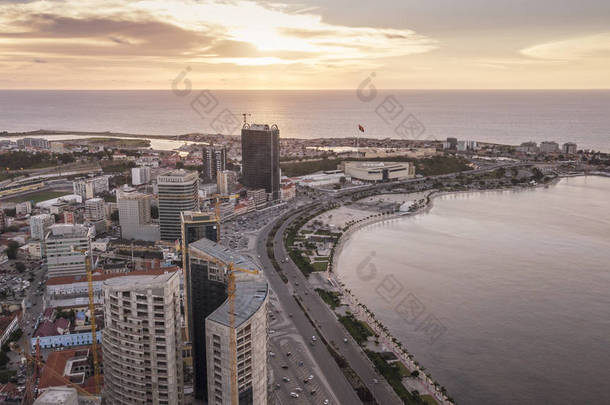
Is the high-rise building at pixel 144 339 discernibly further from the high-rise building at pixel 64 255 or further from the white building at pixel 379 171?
the white building at pixel 379 171

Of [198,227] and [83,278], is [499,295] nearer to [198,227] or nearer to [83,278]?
[198,227]

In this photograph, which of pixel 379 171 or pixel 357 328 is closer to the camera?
pixel 357 328

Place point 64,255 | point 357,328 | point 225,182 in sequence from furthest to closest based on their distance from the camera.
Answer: point 225,182
point 64,255
point 357,328

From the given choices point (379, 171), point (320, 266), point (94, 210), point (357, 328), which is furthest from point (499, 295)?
point (379, 171)

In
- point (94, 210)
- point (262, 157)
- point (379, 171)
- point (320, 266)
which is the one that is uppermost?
point (262, 157)

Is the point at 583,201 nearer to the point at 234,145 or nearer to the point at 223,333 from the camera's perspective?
the point at 223,333

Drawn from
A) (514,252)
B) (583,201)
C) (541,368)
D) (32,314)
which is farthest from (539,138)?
(32,314)

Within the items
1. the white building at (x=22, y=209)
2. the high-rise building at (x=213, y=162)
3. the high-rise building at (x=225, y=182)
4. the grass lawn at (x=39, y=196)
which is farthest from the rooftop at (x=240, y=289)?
the high-rise building at (x=213, y=162)
